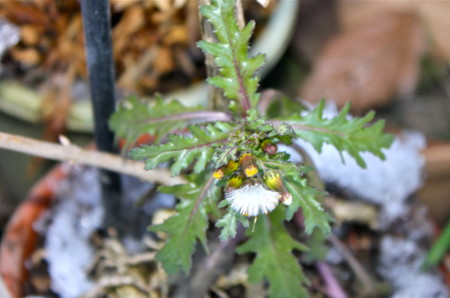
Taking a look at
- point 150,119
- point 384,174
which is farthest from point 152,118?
point 384,174

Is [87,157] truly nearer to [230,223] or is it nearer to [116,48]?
[230,223]

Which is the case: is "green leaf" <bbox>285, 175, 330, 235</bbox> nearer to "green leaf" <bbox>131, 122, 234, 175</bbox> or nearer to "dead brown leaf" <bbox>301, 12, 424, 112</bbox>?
"green leaf" <bbox>131, 122, 234, 175</bbox>

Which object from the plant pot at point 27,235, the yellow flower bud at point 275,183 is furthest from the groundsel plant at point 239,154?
the plant pot at point 27,235

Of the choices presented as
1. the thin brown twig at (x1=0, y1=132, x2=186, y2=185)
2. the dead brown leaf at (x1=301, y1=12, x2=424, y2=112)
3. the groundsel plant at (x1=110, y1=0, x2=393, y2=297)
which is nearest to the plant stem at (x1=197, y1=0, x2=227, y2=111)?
the groundsel plant at (x1=110, y1=0, x2=393, y2=297)

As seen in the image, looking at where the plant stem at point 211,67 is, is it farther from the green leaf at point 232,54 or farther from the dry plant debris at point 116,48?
the dry plant debris at point 116,48

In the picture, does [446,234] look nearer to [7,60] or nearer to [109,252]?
[109,252]
